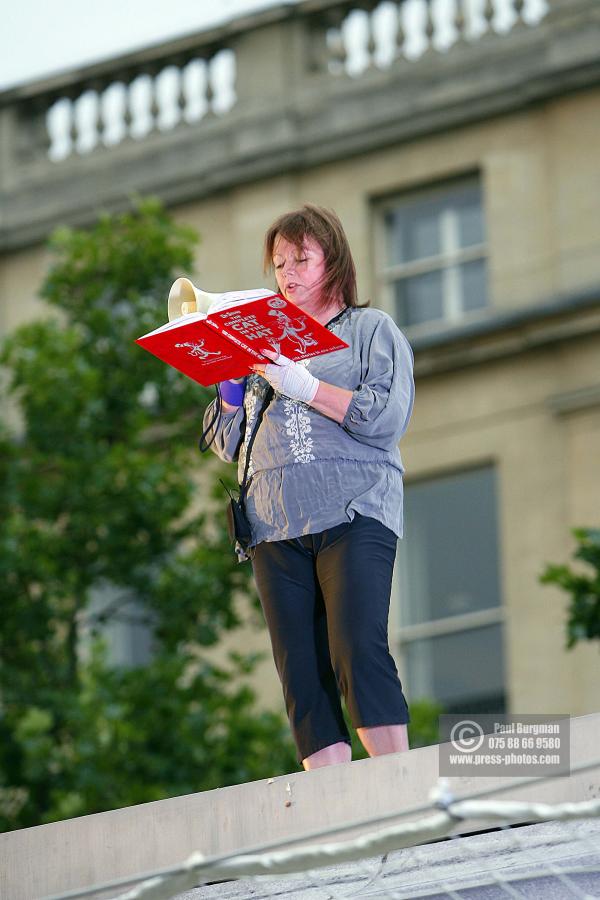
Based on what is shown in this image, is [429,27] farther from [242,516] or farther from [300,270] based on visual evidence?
[242,516]

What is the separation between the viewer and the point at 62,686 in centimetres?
1319

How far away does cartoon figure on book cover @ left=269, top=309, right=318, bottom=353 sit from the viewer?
17.4ft

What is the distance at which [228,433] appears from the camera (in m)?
5.88

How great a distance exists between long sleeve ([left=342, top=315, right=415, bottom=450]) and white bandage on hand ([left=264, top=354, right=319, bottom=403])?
0.13 m

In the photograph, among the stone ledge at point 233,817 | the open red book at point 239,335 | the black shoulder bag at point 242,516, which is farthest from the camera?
the black shoulder bag at point 242,516

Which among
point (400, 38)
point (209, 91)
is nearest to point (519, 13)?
point (400, 38)

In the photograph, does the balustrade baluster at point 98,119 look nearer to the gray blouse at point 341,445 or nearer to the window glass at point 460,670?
the window glass at point 460,670

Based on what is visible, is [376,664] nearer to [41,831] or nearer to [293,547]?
[293,547]

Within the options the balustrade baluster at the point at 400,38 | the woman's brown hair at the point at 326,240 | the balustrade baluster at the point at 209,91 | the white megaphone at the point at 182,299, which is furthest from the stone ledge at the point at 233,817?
the balustrade baluster at the point at 209,91

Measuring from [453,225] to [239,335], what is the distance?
11706 millimetres

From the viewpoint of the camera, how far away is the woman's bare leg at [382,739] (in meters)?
5.50

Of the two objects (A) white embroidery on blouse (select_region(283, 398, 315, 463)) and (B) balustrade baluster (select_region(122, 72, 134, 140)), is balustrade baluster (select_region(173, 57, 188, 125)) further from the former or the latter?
(A) white embroidery on blouse (select_region(283, 398, 315, 463))

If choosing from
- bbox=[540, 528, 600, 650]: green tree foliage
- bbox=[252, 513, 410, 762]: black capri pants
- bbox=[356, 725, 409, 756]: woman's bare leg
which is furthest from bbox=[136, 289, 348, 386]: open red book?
bbox=[540, 528, 600, 650]: green tree foliage

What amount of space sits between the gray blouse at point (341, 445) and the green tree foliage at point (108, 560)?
262 inches
